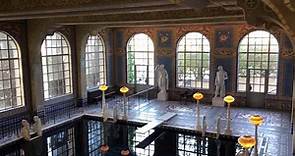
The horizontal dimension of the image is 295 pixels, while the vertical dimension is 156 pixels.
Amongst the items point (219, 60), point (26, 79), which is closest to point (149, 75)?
point (219, 60)

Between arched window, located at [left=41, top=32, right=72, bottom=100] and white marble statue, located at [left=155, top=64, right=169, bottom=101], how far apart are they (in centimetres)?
526

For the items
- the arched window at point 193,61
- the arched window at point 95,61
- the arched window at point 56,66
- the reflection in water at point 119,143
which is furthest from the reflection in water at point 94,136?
the arched window at point 193,61

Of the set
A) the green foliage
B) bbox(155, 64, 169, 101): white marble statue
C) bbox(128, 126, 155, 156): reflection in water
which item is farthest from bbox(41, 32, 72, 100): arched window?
bbox(155, 64, 169, 101): white marble statue

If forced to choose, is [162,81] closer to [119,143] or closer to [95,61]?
[95,61]

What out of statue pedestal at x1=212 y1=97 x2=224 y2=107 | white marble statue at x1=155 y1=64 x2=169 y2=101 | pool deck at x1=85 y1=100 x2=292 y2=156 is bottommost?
pool deck at x1=85 y1=100 x2=292 y2=156

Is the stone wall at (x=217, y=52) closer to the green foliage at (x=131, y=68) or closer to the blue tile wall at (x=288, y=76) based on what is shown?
the blue tile wall at (x=288, y=76)

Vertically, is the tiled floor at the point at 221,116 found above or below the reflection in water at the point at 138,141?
above

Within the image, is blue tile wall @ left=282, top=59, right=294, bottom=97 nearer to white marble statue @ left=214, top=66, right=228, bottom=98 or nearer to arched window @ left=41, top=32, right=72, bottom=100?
white marble statue @ left=214, top=66, right=228, bottom=98

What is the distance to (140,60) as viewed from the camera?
66.1 feet

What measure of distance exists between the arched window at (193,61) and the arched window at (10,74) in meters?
9.20

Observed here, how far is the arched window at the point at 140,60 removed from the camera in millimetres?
19797

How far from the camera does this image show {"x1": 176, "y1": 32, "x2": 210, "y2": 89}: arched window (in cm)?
1811

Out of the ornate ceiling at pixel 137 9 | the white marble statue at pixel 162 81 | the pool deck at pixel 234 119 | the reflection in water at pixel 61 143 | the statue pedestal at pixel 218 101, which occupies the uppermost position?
the ornate ceiling at pixel 137 9

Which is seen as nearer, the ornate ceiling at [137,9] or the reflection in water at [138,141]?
the ornate ceiling at [137,9]
